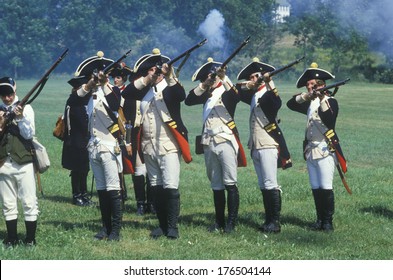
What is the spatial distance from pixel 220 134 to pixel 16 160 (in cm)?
264

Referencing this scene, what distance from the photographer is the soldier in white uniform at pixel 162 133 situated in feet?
34.8

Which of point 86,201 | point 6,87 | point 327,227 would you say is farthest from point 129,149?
point 327,227

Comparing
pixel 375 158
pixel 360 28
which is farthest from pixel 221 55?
pixel 375 158

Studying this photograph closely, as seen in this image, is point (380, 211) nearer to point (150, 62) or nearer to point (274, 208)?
point (274, 208)

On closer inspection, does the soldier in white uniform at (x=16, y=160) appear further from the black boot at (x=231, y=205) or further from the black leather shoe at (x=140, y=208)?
the black leather shoe at (x=140, y=208)

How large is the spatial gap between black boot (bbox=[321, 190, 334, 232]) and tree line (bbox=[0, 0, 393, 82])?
215ft

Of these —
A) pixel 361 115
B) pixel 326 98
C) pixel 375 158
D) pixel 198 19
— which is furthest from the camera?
pixel 198 19

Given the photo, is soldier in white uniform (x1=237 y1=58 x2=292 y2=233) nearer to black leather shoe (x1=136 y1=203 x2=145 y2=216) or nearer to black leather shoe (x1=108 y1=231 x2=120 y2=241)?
black leather shoe (x1=108 y1=231 x2=120 y2=241)

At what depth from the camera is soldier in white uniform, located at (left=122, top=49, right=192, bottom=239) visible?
1059cm

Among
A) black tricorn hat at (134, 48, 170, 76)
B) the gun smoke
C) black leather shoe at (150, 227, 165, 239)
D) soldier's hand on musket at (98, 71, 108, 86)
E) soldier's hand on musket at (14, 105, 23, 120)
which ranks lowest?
black leather shoe at (150, 227, 165, 239)

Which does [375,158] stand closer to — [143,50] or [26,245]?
[26,245]

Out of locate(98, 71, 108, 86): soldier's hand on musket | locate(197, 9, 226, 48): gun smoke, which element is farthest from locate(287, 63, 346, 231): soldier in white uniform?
locate(197, 9, 226, 48): gun smoke

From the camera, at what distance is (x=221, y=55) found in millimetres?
78000
